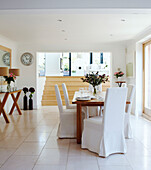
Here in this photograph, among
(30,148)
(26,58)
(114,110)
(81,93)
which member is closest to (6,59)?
(26,58)

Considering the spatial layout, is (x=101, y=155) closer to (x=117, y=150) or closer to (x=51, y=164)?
(x=117, y=150)

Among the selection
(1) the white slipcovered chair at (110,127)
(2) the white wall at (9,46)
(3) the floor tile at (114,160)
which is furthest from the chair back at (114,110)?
(2) the white wall at (9,46)

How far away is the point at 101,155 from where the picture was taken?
3125 millimetres

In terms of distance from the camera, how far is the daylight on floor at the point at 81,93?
3.09 metres

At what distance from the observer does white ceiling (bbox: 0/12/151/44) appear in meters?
4.46

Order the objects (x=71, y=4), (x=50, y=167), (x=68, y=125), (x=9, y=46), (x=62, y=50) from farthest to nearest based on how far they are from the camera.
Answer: (x=62, y=50) → (x=9, y=46) → (x=68, y=125) → (x=71, y=4) → (x=50, y=167)

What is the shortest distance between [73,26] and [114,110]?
9.27 ft

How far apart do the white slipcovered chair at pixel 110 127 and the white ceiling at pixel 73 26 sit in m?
1.97

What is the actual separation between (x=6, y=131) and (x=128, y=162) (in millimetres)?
2822

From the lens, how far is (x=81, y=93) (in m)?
4.72

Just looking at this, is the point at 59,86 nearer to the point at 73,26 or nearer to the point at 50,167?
the point at 73,26

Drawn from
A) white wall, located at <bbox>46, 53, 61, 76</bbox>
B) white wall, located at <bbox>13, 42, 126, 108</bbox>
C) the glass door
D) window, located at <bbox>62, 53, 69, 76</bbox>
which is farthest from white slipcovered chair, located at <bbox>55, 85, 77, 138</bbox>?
window, located at <bbox>62, 53, 69, 76</bbox>

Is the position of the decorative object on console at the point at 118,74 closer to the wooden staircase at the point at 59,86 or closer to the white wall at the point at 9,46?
the wooden staircase at the point at 59,86

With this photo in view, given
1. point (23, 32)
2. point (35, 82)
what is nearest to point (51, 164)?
point (23, 32)
